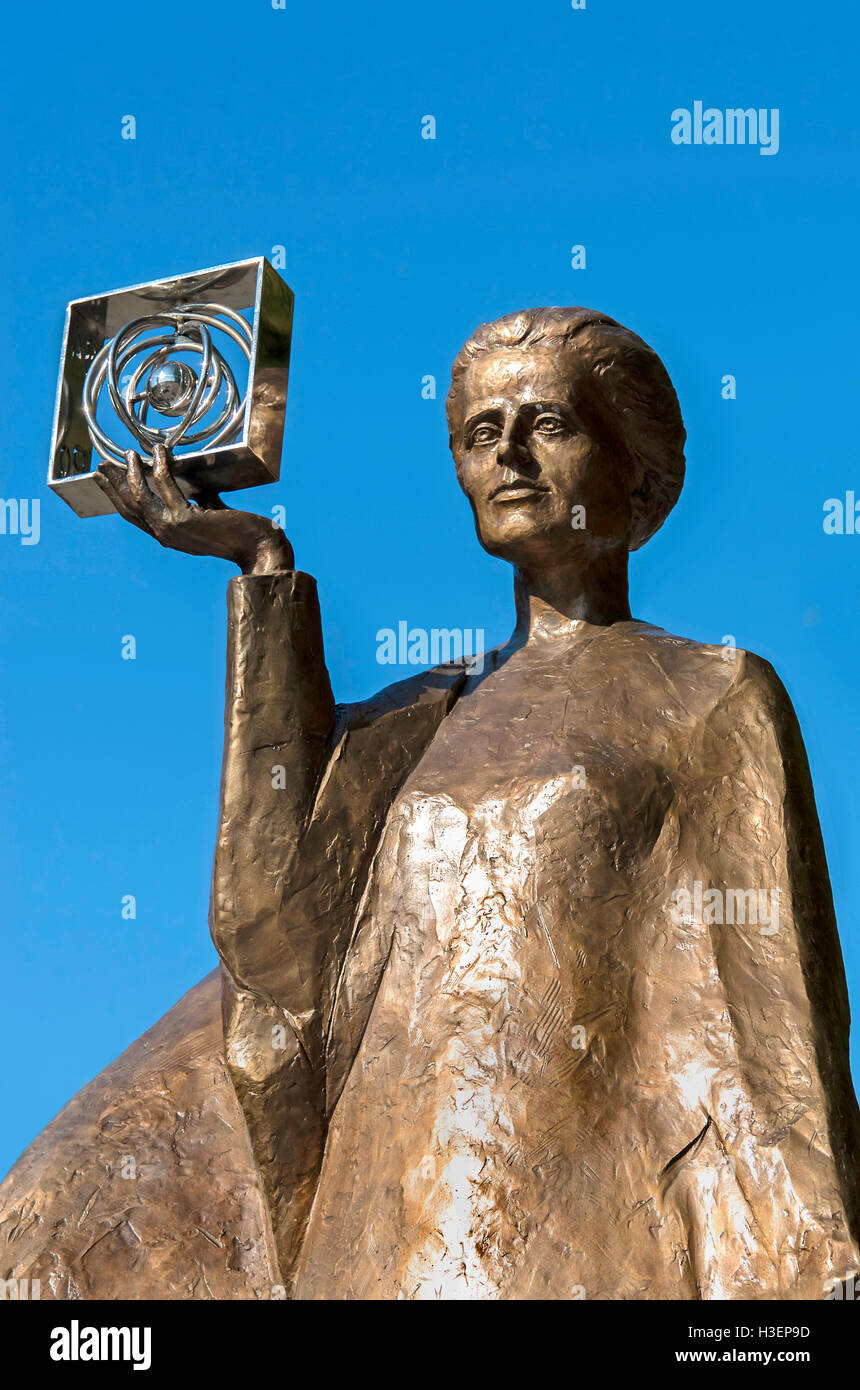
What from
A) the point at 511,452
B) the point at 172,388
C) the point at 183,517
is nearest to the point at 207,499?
the point at 183,517

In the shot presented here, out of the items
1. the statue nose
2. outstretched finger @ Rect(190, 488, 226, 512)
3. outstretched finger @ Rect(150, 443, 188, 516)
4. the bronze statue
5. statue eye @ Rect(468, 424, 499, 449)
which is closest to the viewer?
the bronze statue

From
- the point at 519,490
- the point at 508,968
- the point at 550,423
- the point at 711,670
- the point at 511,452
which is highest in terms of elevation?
the point at 550,423

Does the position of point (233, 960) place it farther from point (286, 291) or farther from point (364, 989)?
point (286, 291)

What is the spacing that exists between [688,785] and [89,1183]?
2240 millimetres

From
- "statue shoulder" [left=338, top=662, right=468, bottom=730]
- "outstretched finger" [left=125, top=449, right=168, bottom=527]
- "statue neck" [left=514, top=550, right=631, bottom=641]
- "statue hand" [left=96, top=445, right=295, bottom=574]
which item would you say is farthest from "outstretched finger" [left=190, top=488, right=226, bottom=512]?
"statue neck" [left=514, top=550, right=631, bottom=641]

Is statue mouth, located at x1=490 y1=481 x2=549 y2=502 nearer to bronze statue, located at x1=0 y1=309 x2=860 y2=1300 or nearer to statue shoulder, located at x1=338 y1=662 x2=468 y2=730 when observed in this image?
bronze statue, located at x1=0 y1=309 x2=860 y2=1300

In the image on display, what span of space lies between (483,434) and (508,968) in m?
1.86

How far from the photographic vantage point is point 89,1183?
6.41 m

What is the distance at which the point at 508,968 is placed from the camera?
6.04 meters

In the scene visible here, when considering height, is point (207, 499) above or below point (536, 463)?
below

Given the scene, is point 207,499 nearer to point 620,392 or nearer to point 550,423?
point 550,423

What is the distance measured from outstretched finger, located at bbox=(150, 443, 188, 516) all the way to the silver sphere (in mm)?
175

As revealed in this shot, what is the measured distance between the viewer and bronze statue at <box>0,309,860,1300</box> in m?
5.68
